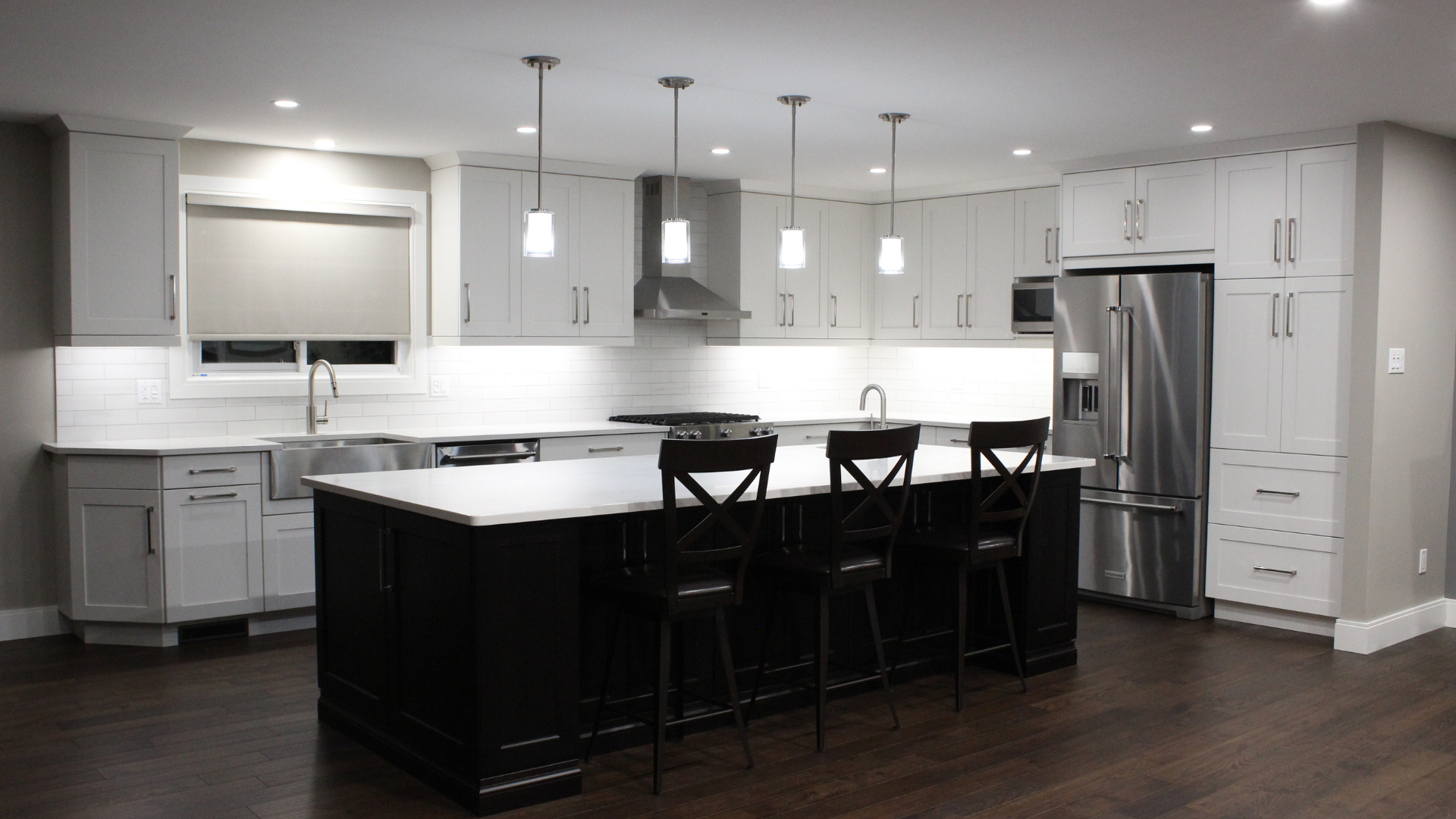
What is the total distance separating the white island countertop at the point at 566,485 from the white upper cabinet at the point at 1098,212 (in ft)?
5.90

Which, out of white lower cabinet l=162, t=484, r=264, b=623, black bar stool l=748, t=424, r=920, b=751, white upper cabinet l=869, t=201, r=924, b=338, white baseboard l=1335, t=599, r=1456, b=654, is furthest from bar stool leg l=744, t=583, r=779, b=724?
white upper cabinet l=869, t=201, r=924, b=338

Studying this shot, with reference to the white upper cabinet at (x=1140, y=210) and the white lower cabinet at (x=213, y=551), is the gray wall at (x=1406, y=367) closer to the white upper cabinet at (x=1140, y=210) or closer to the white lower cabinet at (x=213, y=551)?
the white upper cabinet at (x=1140, y=210)

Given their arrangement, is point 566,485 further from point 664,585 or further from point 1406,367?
point 1406,367

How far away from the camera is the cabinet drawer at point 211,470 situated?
16.8 ft

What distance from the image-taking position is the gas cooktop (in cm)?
666

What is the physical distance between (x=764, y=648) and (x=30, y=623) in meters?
3.61

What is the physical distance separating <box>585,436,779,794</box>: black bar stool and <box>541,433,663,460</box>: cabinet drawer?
249 cm

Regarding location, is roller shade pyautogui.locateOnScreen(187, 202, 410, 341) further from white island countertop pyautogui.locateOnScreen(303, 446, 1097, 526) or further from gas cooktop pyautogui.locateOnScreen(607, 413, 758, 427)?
white island countertop pyautogui.locateOnScreen(303, 446, 1097, 526)

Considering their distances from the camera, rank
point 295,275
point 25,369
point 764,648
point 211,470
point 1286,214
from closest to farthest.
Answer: point 764,648 → point 211,470 → point 25,369 → point 1286,214 → point 295,275

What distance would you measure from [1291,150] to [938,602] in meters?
2.79

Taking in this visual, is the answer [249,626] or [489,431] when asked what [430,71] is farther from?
[249,626]

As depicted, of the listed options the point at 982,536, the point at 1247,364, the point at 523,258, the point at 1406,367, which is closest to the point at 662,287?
the point at 523,258

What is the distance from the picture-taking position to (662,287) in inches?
272

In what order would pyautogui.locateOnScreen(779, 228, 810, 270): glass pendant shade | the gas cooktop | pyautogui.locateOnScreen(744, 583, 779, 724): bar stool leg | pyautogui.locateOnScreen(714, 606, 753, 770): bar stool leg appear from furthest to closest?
the gas cooktop → pyautogui.locateOnScreen(779, 228, 810, 270): glass pendant shade → pyautogui.locateOnScreen(744, 583, 779, 724): bar stool leg → pyautogui.locateOnScreen(714, 606, 753, 770): bar stool leg
